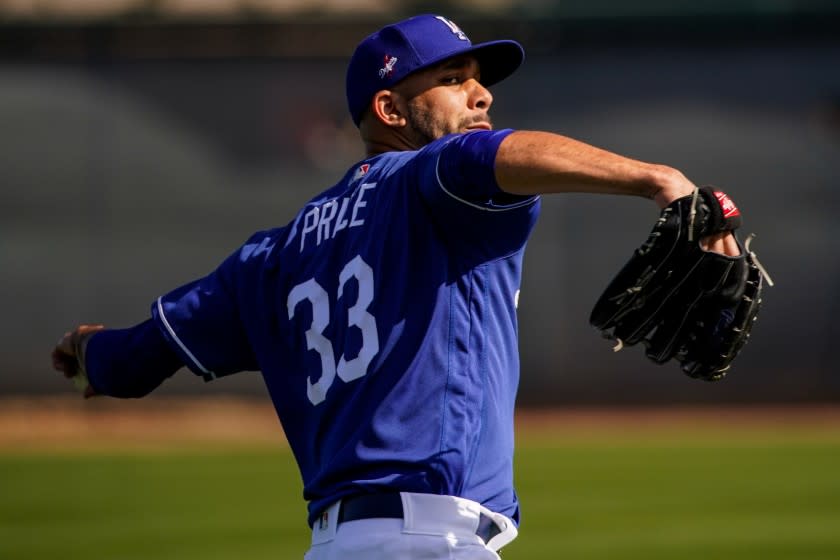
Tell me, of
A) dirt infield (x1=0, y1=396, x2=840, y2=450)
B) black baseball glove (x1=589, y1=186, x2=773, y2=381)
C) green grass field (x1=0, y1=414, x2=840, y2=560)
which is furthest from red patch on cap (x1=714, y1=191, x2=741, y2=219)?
dirt infield (x1=0, y1=396, x2=840, y2=450)

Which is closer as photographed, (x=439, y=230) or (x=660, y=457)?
(x=439, y=230)

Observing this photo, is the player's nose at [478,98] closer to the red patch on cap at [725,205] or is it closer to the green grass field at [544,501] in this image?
the red patch on cap at [725,205]

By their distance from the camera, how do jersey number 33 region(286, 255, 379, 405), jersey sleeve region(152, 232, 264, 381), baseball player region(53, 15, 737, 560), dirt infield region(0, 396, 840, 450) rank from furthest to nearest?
dirt infield region(0, 396, 840, 450) < jersey sleeve region(152, 232, 264, 381) < jersey number 33 region(286, 255, 379, 405) < baseball player region(53, 15, 737, 560)

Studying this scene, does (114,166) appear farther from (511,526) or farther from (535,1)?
(511,526)

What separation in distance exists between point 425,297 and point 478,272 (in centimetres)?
11

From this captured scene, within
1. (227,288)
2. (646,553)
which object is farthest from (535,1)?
(227,288)

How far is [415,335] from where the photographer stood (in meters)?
2.48

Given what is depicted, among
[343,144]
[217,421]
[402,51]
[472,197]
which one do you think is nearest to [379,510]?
[472,197]

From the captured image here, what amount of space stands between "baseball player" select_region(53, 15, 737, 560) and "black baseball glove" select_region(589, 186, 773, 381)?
6cm

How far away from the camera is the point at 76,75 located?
16.0 meters

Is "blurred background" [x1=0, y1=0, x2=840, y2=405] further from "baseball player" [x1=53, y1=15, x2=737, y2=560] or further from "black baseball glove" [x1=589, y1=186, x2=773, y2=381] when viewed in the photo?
"black baseball glove" [x1=589, y1=186, x2=773, y2=381]

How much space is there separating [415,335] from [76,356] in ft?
3.61

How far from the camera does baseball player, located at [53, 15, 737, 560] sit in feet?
7.88

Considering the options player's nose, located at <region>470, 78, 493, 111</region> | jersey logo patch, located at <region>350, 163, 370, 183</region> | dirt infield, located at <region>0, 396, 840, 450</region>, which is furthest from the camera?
dirt infield, located at <region>0, 396, 840, 450</region>
